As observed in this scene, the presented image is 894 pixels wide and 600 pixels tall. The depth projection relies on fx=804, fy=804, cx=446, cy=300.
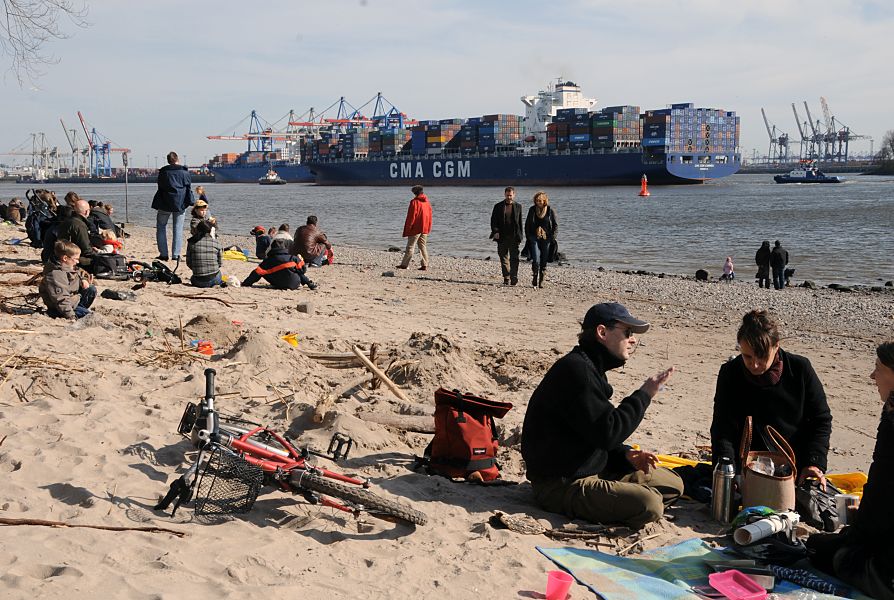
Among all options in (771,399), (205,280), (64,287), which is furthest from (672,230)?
(771,399)

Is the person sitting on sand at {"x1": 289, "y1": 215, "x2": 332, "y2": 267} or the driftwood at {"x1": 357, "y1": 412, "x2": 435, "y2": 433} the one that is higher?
the person sitting on sand at {"x1": 289, "y1": 215, "x2": 332, "y2": 267}

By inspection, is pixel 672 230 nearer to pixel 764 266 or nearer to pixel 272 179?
pixel 764 266

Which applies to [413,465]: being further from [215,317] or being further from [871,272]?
[871,272]

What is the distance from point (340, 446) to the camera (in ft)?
13.6

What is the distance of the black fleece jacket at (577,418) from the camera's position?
3562 millimetres

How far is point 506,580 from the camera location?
311 centimetres

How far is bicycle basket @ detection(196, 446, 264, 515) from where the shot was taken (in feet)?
11.2

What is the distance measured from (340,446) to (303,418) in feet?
2.73

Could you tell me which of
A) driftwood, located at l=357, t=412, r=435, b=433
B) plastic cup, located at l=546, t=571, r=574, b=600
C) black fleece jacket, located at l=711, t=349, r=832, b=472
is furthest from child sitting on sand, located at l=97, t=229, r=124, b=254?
plastic cup, located at l=546, t=571, r=574, b=600

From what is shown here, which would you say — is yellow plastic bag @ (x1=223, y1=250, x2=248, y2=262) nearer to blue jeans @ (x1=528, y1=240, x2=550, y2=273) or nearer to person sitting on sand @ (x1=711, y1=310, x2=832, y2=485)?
blue jeans @ (x1=528, y1=240, x2=550, y2=273)

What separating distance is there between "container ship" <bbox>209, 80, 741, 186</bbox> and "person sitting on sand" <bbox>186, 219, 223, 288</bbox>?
64669 millimetres

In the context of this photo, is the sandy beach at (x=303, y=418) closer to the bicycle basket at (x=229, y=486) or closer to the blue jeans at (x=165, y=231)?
the bicycle basket at (x=229, y=486)

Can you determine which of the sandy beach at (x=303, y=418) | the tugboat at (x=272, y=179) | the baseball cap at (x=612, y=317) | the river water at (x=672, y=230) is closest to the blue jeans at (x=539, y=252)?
the sandy beach at (x=303, y=418)

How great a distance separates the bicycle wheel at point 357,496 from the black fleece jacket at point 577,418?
2.24ft
